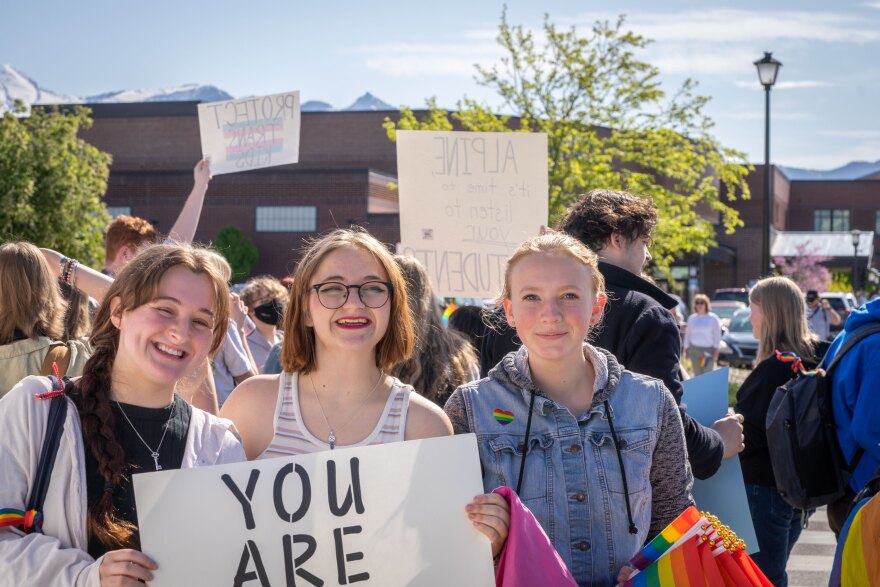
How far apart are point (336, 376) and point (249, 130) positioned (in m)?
4.03

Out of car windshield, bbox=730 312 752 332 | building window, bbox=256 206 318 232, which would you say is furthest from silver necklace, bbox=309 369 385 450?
building window, bbox=256 206 318 232

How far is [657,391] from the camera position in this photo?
2.94m

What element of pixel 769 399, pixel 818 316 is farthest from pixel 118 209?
pixel 769 399

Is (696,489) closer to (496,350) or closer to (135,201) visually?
(496,350)

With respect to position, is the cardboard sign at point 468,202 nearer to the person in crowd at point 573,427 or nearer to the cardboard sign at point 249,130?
the cardboard sign at point 249,130

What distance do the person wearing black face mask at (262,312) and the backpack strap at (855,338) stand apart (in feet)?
13.3

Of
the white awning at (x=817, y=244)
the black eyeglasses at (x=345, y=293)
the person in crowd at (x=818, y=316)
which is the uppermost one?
the white awning at (x=817, y=244)

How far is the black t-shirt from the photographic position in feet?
8.19

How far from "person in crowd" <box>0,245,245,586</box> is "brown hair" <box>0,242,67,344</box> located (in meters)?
1.67

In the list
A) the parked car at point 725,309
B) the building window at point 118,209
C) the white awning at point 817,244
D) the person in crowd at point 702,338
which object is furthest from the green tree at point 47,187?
the white awning at point 817,244

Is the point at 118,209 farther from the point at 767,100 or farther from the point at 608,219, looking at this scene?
the point at 608,219

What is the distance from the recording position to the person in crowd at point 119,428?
233 centimetres

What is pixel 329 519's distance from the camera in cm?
256

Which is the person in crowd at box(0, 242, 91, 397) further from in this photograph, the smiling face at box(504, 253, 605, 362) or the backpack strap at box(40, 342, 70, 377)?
the smiling face at box(504, 253, 605, 362)
